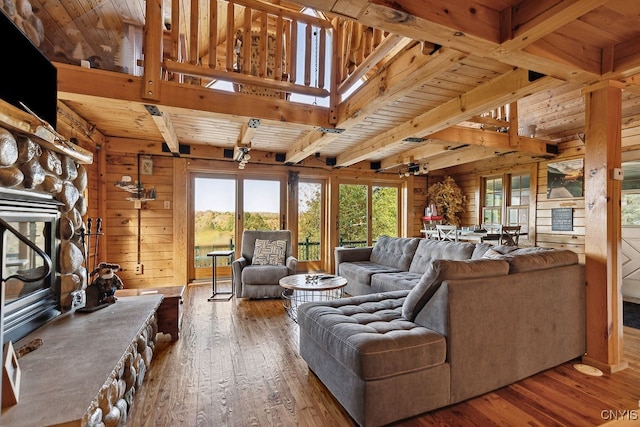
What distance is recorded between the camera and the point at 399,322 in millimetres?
1886

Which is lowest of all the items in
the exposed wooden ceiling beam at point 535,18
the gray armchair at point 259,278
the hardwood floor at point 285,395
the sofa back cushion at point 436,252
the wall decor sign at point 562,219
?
the hardwood floor at point 285,395

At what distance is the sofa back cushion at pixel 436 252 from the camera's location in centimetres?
321

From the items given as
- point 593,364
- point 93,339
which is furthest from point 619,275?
point 93,339

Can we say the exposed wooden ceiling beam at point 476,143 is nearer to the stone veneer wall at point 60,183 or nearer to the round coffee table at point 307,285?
the round coffee table at point 307,285

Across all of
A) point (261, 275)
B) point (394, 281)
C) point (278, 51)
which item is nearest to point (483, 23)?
point (278, 51)

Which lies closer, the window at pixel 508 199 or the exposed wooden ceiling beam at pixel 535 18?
the exposed wooden ceiling beam at pixel 535 18

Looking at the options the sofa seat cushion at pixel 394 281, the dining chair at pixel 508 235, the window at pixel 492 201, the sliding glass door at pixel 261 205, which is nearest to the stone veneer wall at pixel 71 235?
the sofa seat cushion at pixel 394 281

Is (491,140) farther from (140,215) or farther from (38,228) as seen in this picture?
(140,215)

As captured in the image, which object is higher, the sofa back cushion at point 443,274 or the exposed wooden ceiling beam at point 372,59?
the exposed wooden ceiling beam at point 372,59

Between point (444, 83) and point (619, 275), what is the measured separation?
6.87ft

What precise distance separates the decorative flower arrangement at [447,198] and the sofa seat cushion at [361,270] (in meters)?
3.13

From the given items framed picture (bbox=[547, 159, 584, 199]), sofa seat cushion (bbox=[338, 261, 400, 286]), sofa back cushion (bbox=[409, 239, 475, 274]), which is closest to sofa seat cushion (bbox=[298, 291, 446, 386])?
sofa back cushion (bbox=[409, 239, 475, 274])

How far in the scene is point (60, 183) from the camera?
6.96 ft

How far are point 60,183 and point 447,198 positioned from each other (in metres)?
6.55
